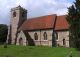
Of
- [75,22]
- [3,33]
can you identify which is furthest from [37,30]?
[3,33]

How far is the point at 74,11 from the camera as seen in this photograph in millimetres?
45156

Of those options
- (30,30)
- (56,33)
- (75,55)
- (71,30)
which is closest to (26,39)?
(30,30)

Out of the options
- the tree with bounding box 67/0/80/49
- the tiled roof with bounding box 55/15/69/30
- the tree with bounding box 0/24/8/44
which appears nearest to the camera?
the tree with bounding box 67/0/80/49

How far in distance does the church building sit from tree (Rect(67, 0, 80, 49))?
454 inches

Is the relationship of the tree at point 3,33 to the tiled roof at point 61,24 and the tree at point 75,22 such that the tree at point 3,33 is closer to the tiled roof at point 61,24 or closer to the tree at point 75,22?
the tiled roof at point 61,24

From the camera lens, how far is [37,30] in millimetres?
64750

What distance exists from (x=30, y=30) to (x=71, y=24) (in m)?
24.1

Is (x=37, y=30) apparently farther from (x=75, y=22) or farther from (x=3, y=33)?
(x=3, y=33)

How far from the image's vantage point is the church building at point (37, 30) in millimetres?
58547

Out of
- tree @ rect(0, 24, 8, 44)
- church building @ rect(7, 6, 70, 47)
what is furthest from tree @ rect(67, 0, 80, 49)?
tree @ rect(0, 24, 8, 44)

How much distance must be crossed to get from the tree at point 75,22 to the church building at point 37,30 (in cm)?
1153

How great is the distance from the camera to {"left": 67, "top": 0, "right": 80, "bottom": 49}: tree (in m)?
43.4

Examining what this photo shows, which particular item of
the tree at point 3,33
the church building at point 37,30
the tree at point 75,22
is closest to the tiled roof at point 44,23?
the church building at point 37,30

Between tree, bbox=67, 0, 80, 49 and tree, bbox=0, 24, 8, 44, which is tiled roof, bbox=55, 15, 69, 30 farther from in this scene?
tree, bbox=0, 24, 8, 44
